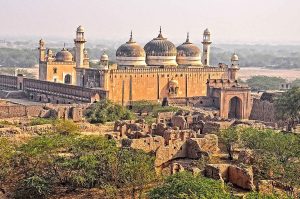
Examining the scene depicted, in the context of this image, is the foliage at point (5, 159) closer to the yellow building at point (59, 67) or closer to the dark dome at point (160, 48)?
the dark dome at point (160, 48)

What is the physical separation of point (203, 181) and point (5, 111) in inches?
1088

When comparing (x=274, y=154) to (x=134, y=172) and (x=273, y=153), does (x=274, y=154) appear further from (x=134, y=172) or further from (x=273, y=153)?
(x=134, y=172)

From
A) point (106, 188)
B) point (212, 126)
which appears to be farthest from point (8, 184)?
point (212, 126)

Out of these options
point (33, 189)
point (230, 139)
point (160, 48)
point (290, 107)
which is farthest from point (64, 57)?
point (33, 189)

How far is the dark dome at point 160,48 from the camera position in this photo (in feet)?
197

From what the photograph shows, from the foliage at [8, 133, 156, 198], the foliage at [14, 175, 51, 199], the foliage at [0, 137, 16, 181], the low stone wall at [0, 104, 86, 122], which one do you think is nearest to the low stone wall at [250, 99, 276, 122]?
the low stone wall at [0, 104, 86, 122]

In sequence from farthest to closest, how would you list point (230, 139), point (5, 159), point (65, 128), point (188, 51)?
point (188, 51) → point (65, 128) → point (230, 139) → point (5, 159)

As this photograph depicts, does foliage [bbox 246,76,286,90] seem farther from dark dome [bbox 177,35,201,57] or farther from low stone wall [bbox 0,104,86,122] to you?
low stone wall [bbox 0,104,86,122]

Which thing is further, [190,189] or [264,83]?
[264,83]

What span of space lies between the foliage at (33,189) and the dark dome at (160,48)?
37.3 metres

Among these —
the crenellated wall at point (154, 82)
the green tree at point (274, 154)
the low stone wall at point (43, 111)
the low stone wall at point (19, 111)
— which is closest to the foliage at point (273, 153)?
the green tree at point (274, 154)

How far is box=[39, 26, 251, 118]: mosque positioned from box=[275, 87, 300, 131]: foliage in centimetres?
849

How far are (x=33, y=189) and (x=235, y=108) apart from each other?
36.1 meters

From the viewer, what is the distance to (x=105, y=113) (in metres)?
42.5
